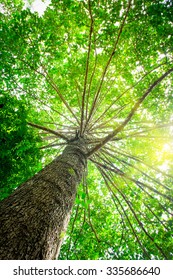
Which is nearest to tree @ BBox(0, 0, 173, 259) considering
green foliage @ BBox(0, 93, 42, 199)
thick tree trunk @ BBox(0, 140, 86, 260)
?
thick tree trunk @ BBox(0, 140, 86, 260)

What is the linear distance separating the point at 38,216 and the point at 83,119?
13.6 feet

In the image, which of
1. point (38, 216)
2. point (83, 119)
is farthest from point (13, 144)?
point (83, 119)

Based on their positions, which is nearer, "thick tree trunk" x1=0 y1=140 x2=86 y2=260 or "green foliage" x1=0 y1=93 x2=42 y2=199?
"thick tree trunk" x1=0 y1=140 x2=86 y2=260

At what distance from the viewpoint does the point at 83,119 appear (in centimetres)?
574

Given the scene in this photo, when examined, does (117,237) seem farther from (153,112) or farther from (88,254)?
(153,112)

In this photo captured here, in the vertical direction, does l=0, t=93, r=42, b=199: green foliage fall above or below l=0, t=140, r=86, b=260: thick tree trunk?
above

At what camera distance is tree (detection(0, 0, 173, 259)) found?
199 cm

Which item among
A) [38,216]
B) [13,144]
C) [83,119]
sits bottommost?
[38,216]

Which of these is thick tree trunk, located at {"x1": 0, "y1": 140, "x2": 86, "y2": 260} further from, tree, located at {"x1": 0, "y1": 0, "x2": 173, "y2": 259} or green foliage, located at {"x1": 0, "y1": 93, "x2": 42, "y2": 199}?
green foliage, located at {"x1": 0, "y1": 93, "x2": 42, "y2": 199}

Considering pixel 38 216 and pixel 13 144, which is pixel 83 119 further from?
pixel 38 216

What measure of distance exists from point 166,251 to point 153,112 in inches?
161

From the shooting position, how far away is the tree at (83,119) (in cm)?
199

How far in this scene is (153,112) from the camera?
6.44m
